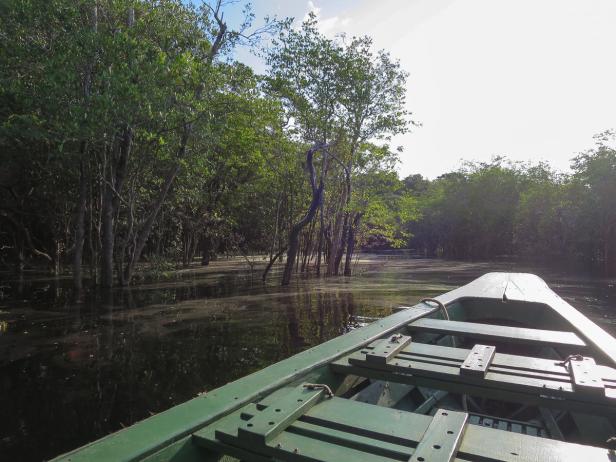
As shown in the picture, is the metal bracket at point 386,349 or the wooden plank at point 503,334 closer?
the metal bracket at point 386,349

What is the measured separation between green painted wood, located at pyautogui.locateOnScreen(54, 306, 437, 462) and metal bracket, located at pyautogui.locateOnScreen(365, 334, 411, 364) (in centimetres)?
19

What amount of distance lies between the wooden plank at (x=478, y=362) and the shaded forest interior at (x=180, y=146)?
8131 mm

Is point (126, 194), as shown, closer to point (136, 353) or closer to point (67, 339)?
point (67, 339)

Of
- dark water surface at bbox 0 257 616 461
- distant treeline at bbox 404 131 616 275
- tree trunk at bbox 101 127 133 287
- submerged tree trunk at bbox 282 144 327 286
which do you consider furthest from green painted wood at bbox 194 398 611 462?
distant treeline at bbox 404 131 616 275

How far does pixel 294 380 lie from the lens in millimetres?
2156

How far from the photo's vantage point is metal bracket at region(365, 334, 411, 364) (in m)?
2.38

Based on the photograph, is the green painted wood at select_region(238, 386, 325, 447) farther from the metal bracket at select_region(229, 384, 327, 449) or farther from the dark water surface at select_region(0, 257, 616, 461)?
the dark water surface at select_region(0, 257, 616, 461)

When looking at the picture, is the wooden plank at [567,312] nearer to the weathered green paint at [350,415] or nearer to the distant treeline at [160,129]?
the weathered green paint at [350,415]

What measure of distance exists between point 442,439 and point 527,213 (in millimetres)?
39687

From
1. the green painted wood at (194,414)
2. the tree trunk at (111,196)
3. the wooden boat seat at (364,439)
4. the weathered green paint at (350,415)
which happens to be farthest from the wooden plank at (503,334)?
the tree trunk at (111,196)

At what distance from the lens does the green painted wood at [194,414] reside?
144 cm

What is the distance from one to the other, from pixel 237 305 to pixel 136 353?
4540 millimetres

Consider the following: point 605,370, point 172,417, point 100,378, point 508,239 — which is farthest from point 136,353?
point 508,239

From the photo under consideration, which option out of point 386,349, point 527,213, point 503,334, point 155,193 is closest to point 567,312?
point 503,334
